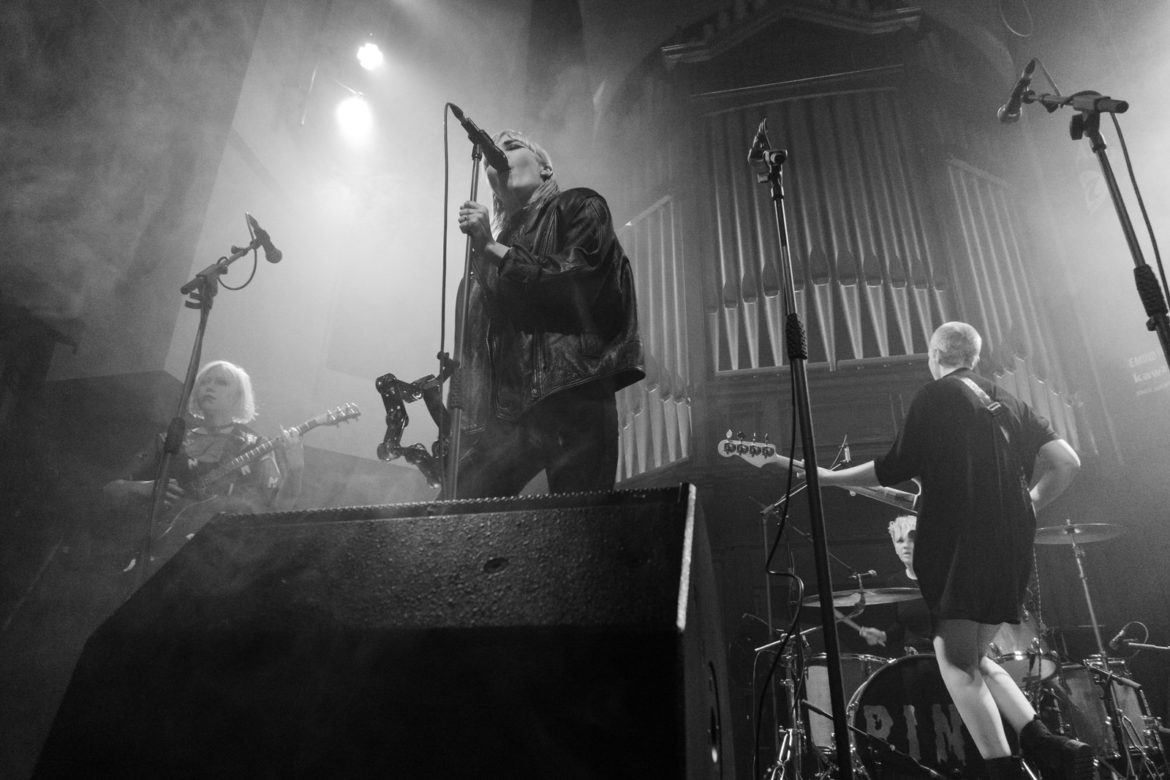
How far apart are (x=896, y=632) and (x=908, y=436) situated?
6.37 feet

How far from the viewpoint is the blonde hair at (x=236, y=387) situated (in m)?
4.15

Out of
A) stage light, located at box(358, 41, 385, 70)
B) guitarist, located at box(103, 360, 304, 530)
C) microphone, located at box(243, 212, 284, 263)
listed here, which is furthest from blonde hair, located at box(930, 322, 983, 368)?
stage light, located at box(358, 41, 385, 70)

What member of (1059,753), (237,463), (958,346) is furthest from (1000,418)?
(237,463)

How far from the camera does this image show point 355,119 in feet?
20.0

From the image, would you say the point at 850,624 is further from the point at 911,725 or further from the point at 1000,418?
the point at 1000,418

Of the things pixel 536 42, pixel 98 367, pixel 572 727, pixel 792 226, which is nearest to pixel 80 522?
pixel 98 367

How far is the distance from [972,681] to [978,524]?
1.62 ft

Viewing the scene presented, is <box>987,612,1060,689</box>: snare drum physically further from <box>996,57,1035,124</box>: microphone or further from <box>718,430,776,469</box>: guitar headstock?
<box>996,57,1035,124</box>: microphone

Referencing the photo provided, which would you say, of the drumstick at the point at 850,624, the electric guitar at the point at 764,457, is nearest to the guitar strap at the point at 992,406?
the electric guitar at the point at 764,457

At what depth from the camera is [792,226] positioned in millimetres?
5355

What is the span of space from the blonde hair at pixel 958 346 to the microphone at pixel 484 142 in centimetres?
191

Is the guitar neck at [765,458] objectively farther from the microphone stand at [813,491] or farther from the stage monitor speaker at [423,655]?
the stage monitor speaker at [423,655]

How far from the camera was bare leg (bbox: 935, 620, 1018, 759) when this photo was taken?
7.27ft

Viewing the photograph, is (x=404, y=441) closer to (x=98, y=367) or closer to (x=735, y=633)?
(x=98, y=367)
